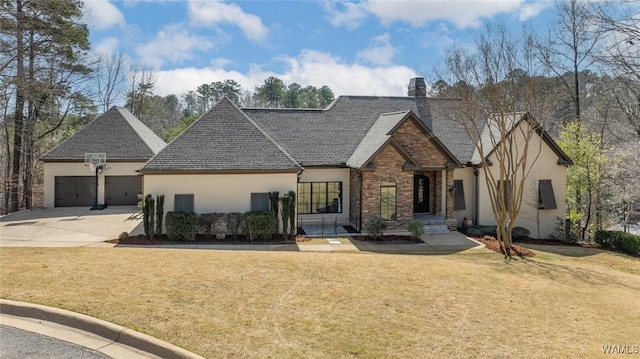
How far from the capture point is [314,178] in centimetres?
Answer: 2147

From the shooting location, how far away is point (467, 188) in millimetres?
23078

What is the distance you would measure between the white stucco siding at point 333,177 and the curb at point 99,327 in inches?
584

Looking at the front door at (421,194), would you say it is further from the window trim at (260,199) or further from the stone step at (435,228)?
the window trim at (260,199)

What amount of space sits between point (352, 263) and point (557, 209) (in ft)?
55.8

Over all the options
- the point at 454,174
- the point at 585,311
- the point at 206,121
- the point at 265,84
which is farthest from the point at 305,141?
the point at 265,84

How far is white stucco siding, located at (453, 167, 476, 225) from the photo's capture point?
22.9 m

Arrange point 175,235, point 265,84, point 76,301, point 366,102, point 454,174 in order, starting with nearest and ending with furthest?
point 76,301, point 175,235, point 454,174, point 366,102, point 265,84

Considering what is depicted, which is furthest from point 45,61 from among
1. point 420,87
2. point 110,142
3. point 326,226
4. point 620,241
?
point 620,241

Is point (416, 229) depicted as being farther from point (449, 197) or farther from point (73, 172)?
point (73, 172)

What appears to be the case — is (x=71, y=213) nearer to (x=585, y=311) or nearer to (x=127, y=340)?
(x=127, y=340)

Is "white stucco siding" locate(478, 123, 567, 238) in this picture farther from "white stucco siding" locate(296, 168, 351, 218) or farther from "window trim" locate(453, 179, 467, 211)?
"white stucco siding" locate(296, 168, 351, 218)

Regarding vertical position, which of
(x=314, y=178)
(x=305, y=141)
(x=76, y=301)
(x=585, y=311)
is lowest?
(x=585, y=311)

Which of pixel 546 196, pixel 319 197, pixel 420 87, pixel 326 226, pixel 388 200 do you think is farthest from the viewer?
pixel 420 87

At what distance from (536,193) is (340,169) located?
1144 centimetres
